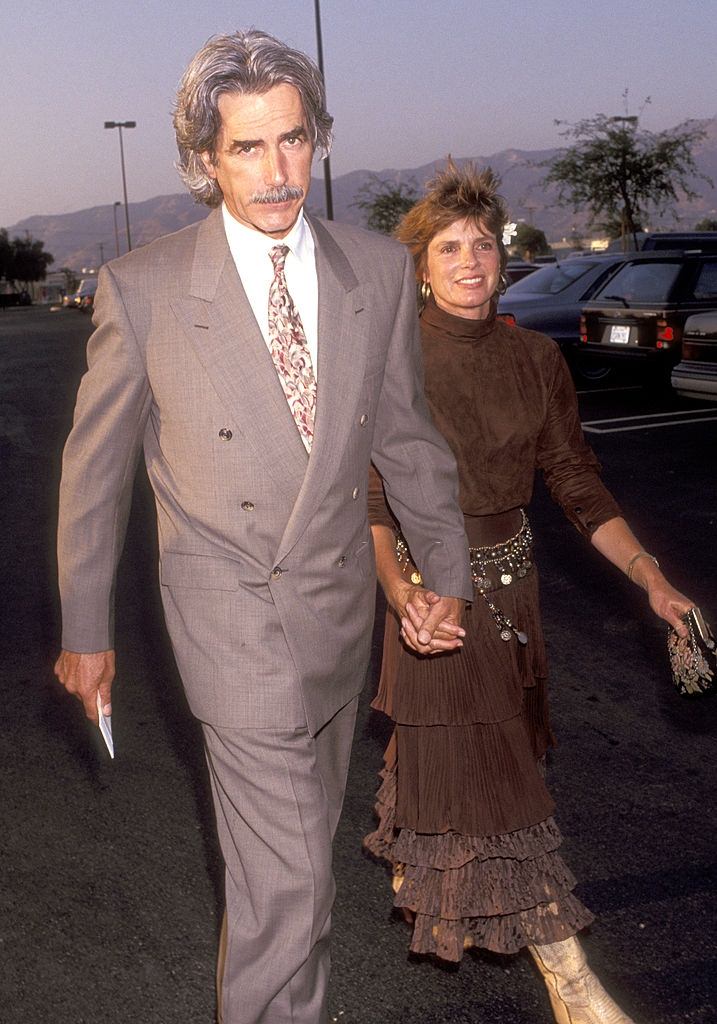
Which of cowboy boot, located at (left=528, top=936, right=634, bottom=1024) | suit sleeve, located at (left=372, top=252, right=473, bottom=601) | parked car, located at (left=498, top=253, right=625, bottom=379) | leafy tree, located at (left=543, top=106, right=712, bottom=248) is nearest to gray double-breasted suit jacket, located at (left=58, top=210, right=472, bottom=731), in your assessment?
suit sleeve, located at (left=372, top=252, right=473, bottom=601)

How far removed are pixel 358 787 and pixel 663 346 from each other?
1168cm

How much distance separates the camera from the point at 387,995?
10.6 feet

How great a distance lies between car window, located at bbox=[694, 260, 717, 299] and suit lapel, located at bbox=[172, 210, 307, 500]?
13.6m

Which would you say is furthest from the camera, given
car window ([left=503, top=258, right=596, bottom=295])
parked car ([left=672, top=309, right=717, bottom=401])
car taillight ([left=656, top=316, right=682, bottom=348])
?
car window ([left=503, top=258, right=596, bottom=295])

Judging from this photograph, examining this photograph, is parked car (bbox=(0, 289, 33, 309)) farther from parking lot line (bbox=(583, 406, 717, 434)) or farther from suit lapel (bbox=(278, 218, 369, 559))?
suit lapel (bbox=(278, 218, 369, 559))

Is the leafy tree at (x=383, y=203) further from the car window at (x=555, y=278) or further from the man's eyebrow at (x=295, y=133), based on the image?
the man's eyebrow at (x=295, y=133)

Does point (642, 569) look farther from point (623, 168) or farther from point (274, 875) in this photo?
point (623, 168)

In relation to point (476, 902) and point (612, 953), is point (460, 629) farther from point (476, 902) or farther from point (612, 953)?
point (612, 953)

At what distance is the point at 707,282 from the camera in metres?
15.4

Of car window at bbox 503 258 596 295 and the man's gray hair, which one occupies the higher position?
the man's gray hair

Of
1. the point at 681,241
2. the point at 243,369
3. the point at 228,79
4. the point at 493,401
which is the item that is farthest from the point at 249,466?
the point at 681,241

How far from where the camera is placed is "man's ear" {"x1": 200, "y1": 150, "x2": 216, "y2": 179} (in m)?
2.59

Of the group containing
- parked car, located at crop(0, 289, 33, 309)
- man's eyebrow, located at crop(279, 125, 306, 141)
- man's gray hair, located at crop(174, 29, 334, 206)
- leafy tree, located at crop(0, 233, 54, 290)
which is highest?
man's gray hair, located at crop(174, 29, 334, 206)

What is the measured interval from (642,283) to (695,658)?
13.5 m
